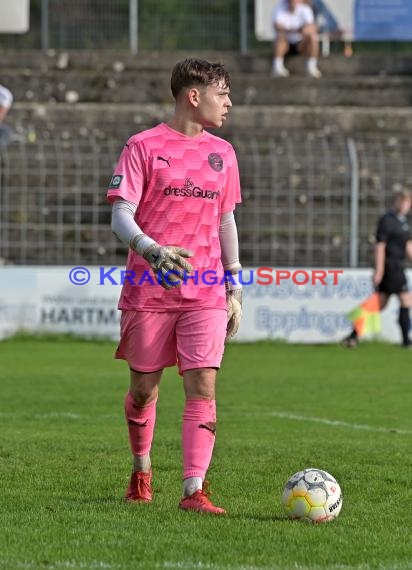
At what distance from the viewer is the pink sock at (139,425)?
649 centimetres

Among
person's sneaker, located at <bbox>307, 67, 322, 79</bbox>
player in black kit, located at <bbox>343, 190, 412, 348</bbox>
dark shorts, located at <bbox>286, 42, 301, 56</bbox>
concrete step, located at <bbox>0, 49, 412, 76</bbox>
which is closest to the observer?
player in black kit, located at <bbox>343, 190, 412, 348</bbox>

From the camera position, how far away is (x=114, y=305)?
19.6m

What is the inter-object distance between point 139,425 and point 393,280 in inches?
510

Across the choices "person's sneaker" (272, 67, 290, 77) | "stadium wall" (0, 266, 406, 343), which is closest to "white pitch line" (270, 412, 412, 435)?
"stadium wall" (0, 266, 406, 343)

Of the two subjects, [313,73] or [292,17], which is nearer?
[292,17]

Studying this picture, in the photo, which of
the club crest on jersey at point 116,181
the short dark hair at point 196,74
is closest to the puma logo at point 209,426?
the club crest on jersey at point 116,181

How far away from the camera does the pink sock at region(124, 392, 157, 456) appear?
6488mm

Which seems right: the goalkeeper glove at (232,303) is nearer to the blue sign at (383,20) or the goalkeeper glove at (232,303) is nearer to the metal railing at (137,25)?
the blue sign at (383,20)

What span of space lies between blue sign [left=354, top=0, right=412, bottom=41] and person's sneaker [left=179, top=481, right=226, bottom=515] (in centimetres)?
1910

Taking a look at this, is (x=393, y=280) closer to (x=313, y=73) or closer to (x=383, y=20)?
(x=383, y=20)

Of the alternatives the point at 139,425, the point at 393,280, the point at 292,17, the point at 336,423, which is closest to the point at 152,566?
the point at 139,425

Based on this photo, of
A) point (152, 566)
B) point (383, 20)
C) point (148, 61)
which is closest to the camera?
point (152, 566)

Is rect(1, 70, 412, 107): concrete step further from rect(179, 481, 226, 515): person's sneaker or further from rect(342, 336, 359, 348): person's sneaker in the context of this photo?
rect(179, 481, 226, 515): person's sneaker

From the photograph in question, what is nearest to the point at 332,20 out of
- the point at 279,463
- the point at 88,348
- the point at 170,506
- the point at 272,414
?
the point at 88,348
